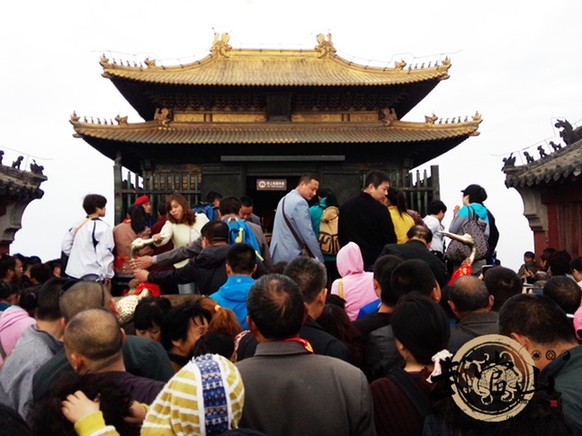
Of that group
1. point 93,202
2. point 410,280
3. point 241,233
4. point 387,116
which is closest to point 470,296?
point 410,280

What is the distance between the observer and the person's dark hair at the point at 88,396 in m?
2.23

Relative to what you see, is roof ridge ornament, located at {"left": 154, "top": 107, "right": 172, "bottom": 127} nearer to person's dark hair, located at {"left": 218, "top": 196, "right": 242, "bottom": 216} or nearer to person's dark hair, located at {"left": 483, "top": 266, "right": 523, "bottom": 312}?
person's dark hair, located at {"left": 218, "top": 196, "right": 242, "bottom": 216}

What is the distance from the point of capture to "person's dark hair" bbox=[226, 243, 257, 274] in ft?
15.4

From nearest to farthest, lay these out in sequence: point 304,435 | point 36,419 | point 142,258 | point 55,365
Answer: point 36,419 → point 304,435 → point 55,365 → point 142,258

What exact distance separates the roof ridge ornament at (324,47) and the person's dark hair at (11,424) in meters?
19.1

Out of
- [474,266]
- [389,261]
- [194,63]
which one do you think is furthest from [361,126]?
[389,261]

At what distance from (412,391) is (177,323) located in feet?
5.31

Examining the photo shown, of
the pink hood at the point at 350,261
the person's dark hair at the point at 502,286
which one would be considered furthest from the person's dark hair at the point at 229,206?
the person's dark hair at the point at 502,286

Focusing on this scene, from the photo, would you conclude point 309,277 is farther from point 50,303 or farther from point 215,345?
point 50,303

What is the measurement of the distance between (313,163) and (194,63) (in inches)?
187

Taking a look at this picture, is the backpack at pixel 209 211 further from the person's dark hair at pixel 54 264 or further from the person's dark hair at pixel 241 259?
the person's dark hair at pixel 241 259

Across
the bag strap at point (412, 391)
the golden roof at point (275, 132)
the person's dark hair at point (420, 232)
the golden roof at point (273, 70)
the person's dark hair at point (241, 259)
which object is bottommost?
the bag strap at point (412, 391)

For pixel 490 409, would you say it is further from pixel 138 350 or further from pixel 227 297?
pixel 227 297

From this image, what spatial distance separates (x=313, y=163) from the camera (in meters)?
17.6
